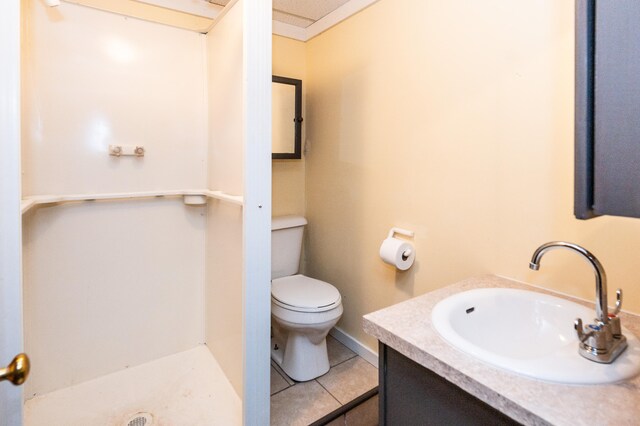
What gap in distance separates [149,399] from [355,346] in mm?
1185

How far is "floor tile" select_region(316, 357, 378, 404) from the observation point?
6.07 ft

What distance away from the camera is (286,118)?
233 cm

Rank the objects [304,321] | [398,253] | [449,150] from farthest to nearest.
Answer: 1. [304,321]
2. [398,253]
3. [449,150]

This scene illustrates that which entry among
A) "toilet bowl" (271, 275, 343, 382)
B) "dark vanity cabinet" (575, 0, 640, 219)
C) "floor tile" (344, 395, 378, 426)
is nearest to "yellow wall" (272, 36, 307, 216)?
"toilet bowl" (271, 275, 343, 382)

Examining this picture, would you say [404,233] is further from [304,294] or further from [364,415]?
[364,415]

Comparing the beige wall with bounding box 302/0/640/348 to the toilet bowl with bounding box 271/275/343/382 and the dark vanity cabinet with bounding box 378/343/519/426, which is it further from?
the dark vanity cabinet with bounding box 378/343/519/426

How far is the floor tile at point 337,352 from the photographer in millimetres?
2152

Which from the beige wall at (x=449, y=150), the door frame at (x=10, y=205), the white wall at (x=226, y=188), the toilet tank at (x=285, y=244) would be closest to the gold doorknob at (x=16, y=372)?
the door frame at (x=10, y=205)

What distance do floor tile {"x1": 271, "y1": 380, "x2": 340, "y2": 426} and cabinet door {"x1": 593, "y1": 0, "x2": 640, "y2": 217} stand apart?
5.36ft

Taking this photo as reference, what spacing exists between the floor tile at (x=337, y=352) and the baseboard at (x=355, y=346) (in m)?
0.02

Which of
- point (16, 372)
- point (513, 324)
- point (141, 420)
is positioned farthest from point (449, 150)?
point (141, 420)

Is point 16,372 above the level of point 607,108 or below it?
below

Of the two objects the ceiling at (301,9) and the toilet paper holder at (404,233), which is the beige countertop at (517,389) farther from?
the ceiling at (301,9)

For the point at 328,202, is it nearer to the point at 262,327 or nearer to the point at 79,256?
the point at 262,327
